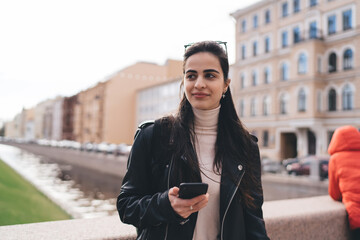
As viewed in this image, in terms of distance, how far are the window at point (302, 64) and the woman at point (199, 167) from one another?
2672 centimetres

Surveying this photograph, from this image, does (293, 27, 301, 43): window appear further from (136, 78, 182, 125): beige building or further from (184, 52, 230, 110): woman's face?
(184, 52, 230, 110): woman's face

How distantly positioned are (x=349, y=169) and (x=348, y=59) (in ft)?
82.6

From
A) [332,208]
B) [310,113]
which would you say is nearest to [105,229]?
[332,208]

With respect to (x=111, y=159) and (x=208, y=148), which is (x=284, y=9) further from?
(x=208, y=148)

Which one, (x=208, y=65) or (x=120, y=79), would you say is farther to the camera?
(x=120, y=79)

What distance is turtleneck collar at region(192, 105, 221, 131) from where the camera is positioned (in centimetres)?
155

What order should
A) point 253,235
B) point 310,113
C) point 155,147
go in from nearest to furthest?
point 155,147 → point 253,235 → point 310,113

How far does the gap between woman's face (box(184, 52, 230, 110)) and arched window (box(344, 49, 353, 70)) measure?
26.4 m

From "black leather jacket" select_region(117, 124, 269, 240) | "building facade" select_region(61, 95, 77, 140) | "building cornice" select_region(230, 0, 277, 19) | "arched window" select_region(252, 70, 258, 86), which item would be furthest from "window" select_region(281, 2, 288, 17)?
"building facade" select_region(61, 95, 77, 140)

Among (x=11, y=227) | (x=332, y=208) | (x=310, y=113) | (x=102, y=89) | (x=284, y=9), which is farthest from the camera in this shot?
(x=102, y=89)

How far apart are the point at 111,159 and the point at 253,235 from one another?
29.5m

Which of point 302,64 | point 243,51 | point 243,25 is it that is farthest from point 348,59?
point 243,25

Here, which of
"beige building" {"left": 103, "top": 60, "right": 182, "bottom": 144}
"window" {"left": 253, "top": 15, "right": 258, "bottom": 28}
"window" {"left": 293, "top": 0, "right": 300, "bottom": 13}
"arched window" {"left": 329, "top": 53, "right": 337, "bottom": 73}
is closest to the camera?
"arched window" {"left": 329, "top": 53, "right": 337, "bottom": 73}

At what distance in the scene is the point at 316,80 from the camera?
25406 millimetres
